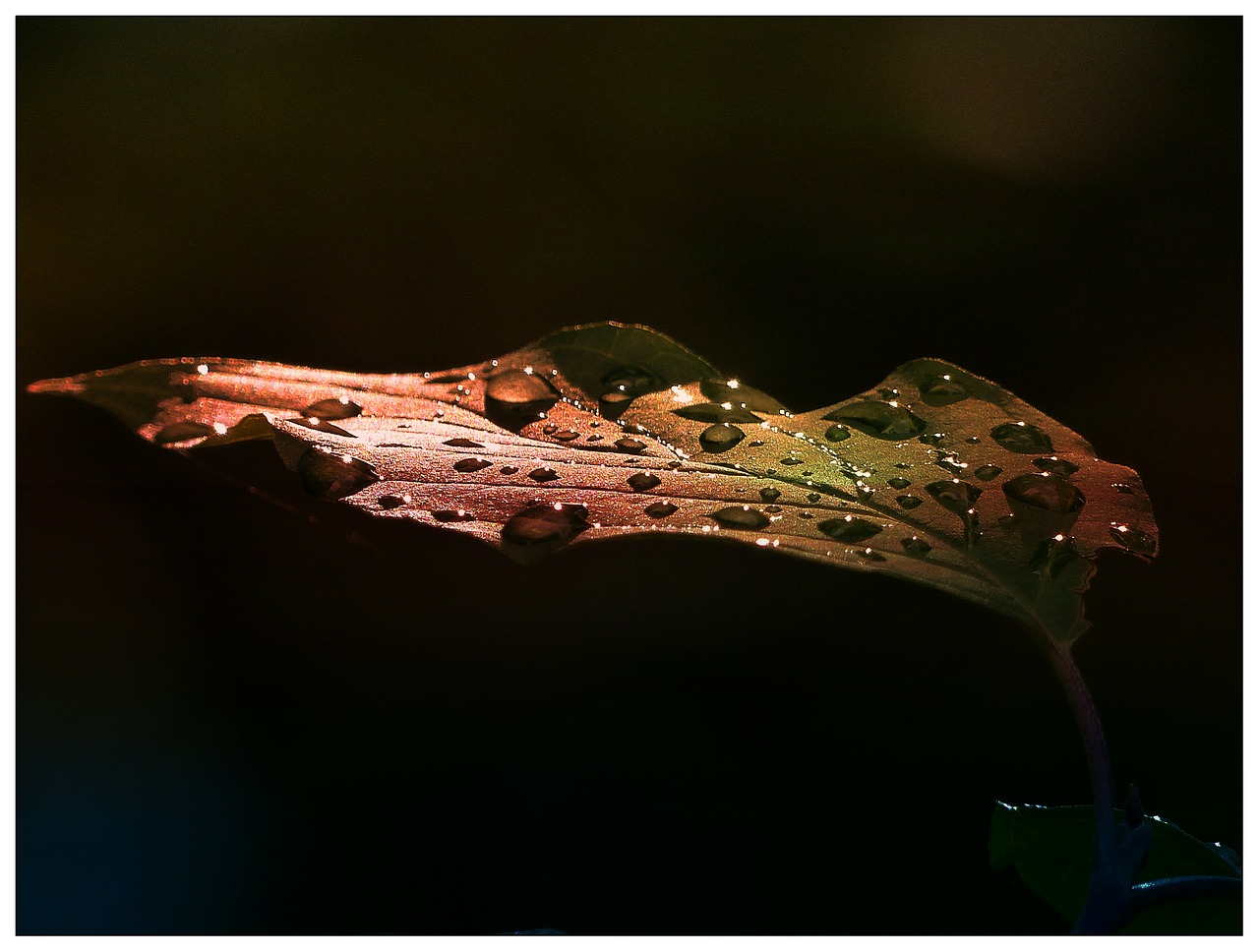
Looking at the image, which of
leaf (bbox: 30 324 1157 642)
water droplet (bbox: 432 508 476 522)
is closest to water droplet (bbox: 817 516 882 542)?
leaf (bbox: 30 324 1157 642)

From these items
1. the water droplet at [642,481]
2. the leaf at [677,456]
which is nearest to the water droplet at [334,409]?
the leaf at [677,456]

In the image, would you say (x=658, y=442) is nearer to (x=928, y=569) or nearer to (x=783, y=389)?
(x=928, y=569)

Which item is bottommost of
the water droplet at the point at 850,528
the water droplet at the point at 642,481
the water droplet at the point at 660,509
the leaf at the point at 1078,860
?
the leaf at the point at 1078,860

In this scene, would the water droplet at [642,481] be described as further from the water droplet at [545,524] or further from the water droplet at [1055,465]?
the water droplet at [1055,465]

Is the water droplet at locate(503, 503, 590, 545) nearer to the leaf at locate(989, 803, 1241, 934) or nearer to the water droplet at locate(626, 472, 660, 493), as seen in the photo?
the water droplet at locate(626, 472, 660, 493)

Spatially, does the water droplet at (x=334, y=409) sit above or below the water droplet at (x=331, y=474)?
above

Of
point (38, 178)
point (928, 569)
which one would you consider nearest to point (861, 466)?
point (928, 569)
